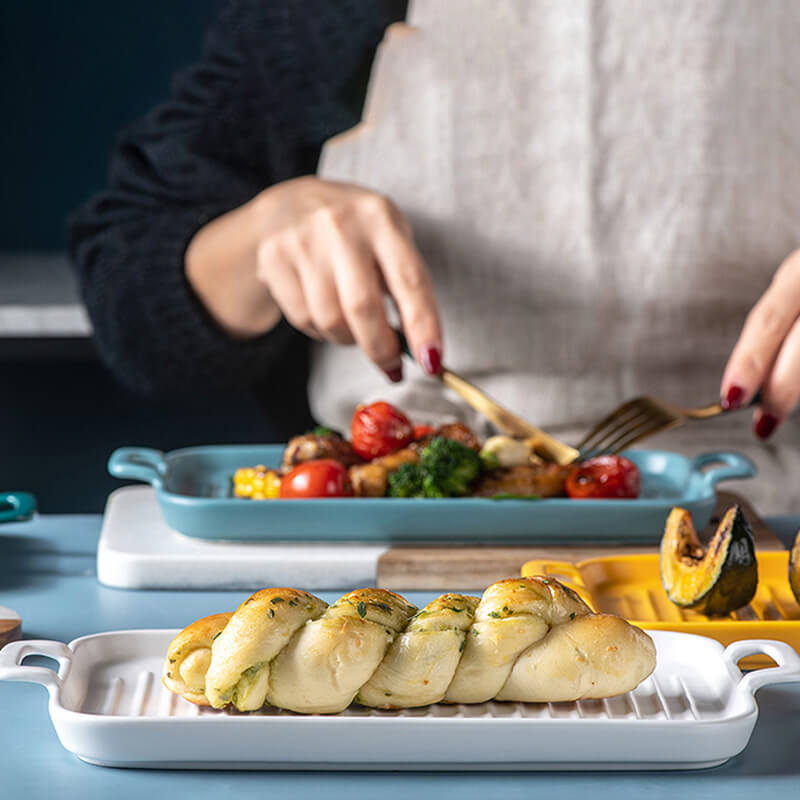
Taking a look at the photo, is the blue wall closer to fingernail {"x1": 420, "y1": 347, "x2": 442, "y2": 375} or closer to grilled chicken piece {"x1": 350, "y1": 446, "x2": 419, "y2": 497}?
fingernail {"x1": 420, "y1": 347, "x2": 442, "y2": 375}

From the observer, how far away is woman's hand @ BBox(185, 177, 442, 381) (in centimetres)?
135

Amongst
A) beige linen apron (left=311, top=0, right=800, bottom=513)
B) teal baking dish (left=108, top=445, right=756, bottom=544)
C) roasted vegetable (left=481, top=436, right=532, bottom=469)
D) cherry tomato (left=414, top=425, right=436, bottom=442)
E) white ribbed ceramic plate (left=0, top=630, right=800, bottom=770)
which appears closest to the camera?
white ribbed ceramic plate (left=0, top=630, right=800, bottom=770)

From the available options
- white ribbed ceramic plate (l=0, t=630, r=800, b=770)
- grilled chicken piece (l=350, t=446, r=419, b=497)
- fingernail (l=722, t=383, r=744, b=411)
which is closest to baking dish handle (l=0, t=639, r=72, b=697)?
white ribbed ceramic plate (l=0, t=630, r=800, b=770)

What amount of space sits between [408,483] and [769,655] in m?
0.48

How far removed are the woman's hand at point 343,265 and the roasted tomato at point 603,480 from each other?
0.81 feet

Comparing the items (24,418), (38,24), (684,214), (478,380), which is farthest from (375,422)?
(38,24)

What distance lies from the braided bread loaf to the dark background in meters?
1.84

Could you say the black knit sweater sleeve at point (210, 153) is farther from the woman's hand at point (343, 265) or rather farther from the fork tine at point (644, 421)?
the fork tine at point (644, 421)

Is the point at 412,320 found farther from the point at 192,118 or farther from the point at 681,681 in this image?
the point at 681,681

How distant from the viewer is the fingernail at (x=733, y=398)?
1.28 m

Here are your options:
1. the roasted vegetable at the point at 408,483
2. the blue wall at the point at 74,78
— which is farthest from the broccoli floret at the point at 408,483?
the blue wall at the point at 74,78

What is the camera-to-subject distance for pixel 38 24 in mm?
2498

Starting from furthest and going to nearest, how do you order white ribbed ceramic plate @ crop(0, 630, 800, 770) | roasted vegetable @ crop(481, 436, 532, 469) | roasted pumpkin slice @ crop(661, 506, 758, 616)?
1. roasted vegetable @ crop(481, 436, 532, 469)
2. roasted pumpkin slice @ crop(661, 506, 758, 616)
3. white ribbed ceramic plate @ crop(0, 630, 800, 770)

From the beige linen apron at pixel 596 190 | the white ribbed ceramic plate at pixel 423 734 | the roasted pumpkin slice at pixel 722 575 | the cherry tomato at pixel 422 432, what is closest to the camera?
the white ribbed ceramic plate at pixel 423 734
